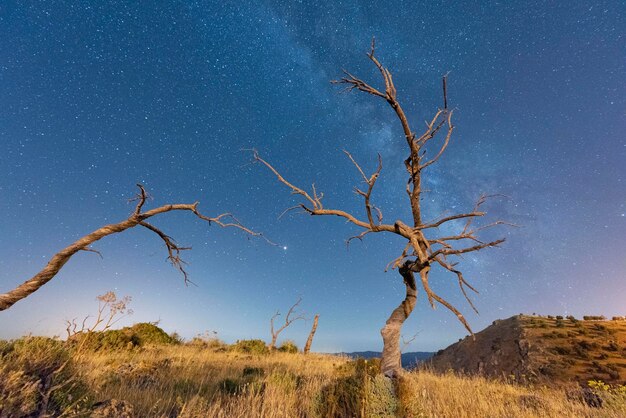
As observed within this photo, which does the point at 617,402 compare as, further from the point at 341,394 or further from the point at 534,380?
the point at 534,380

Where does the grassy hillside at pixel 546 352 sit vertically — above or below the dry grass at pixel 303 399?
above

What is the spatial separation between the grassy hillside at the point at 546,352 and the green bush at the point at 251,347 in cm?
1358

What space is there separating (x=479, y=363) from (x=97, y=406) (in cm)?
3403

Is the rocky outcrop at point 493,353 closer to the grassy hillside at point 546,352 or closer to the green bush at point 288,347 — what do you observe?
the grassy hillside at point 546,352

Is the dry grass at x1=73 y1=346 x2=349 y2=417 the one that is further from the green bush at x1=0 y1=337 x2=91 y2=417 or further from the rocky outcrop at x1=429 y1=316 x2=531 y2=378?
the rocky outcrop at x1=429 y1=316 x2=531 y2=378

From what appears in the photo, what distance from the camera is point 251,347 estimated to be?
23016mm

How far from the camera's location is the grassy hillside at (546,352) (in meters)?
23.3

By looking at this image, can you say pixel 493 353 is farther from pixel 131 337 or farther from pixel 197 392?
pixel 197 392

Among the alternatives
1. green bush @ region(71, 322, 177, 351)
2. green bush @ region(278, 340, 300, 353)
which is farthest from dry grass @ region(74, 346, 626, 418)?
green bush @ region(278, 340, 300, 353)

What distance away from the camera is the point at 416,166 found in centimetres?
975

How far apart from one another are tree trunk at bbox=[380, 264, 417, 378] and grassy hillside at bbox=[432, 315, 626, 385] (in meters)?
14.1

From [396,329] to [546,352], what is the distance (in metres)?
26.0

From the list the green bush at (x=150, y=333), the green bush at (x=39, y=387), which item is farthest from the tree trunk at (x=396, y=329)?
the green bush at (x=150, y=333)

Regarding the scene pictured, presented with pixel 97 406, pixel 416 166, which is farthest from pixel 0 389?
pixel 416 166
